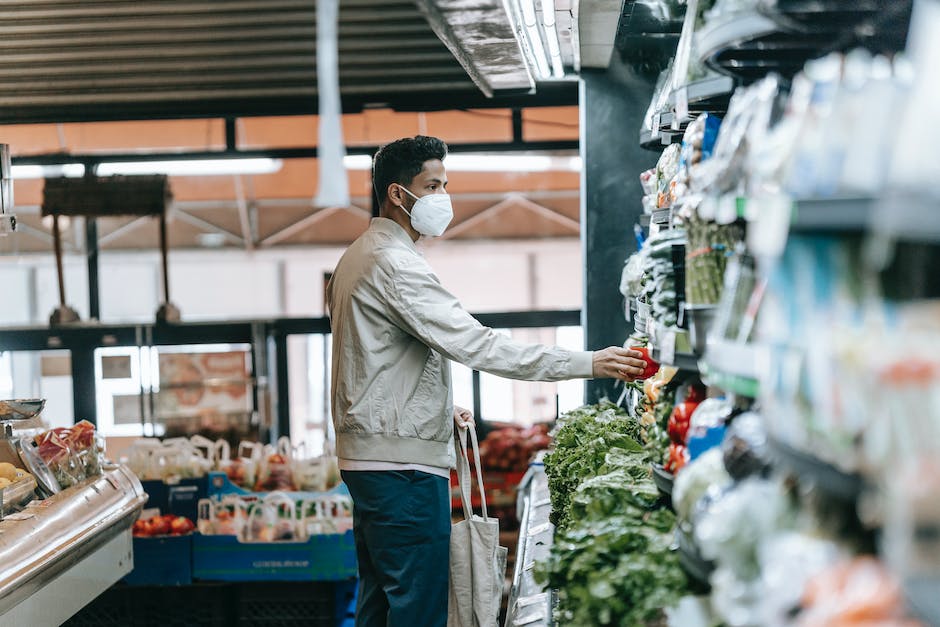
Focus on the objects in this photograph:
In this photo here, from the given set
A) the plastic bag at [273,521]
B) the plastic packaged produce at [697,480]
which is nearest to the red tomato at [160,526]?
the plastic bag at [273,521]

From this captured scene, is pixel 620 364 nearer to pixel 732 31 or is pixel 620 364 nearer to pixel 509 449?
pixel 732 31

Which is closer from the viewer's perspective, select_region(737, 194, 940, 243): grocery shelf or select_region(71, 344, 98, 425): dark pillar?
select_region(737, 194, 940, 243): grocery shelf

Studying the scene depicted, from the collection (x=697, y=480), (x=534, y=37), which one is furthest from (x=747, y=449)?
(x=534, y=37)

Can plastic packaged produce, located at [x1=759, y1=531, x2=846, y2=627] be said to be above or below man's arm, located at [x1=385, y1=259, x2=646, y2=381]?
below

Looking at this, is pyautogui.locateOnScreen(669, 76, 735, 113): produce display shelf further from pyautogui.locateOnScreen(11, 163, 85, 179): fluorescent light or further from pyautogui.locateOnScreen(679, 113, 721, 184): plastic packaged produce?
pyautogui.locateOnScreen(11, 163, 85, 179): fluorescent light

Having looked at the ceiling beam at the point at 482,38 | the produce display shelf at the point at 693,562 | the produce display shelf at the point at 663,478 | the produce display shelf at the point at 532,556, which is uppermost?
the ceiling beam at the point at 482,38

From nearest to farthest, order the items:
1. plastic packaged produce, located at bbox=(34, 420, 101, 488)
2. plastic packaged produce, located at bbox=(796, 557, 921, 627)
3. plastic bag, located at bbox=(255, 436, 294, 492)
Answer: plastic packaged produce, located at bbox=(796, 557, 921, 627)
plastic packaged produce, located at bbox=(34, 420, 101, 488)
plastic bag, located at bbox=(255, 436, 294, 492)

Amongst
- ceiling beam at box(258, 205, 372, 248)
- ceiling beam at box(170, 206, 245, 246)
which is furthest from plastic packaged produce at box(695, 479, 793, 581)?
ceiling beam at box(170, 206, 245, 246)

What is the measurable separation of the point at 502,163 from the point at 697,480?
502 centimetres

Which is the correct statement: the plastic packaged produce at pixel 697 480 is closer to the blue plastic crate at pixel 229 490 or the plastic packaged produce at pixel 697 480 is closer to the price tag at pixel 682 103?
the price tag at pixel 682 103

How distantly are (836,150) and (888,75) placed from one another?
189 millimetres

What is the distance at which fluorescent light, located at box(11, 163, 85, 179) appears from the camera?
6.74 meters

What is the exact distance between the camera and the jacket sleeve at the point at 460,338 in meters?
3.30

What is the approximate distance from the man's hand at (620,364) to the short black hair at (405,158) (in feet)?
3.04
